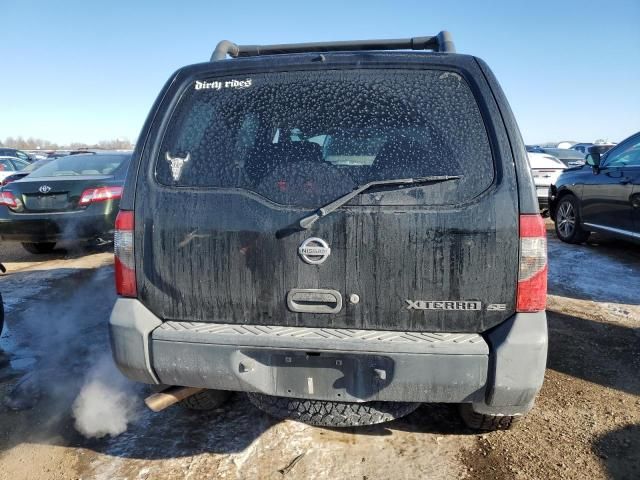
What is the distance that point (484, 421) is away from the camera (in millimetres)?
2479

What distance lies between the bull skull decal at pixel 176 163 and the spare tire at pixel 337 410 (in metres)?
1.08

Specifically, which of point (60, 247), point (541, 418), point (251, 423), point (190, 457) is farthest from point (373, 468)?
point (60, 247)

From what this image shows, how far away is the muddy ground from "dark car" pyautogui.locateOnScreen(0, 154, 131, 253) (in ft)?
9.46

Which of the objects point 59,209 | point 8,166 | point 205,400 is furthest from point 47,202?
point 8,166

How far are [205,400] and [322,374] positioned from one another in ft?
3.61

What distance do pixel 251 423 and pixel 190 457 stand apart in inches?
15.6

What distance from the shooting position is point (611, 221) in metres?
6.13

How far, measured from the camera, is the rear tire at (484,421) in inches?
96.0

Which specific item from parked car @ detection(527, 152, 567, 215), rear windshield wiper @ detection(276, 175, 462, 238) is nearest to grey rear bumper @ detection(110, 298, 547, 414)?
rear windshield wiper @ detection(276, 175, 462, 238)

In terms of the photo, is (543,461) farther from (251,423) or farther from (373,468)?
(251,423)

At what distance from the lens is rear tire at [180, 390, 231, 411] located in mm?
2686

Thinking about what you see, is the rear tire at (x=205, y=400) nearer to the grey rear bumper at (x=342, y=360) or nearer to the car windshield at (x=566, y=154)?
the grey rear bumper at (x=342, y=360)

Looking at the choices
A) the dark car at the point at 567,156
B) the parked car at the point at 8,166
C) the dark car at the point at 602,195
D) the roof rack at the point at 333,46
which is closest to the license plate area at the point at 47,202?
the roof rack at the point at 333,46

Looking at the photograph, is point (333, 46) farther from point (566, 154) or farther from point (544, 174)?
point (566, 154)
